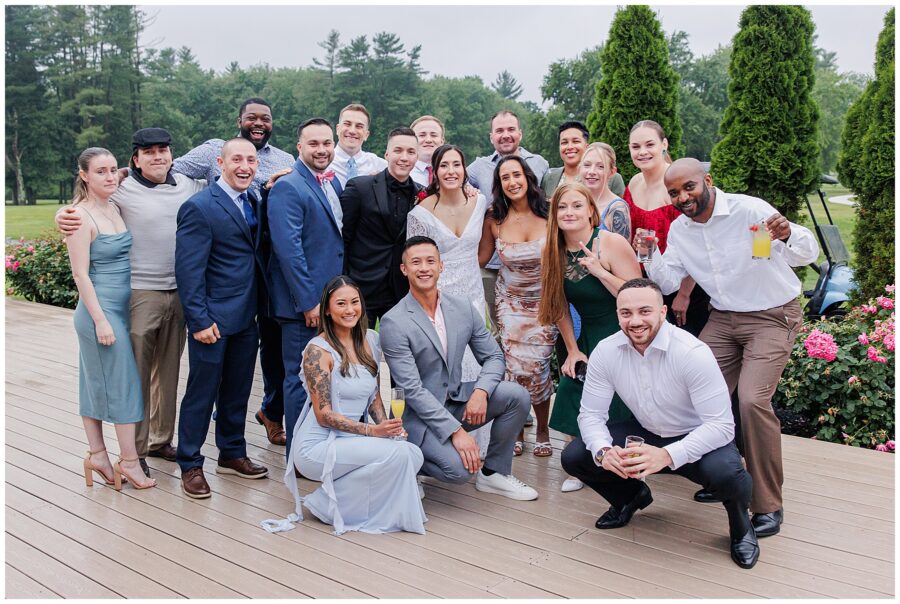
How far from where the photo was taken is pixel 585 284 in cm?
429

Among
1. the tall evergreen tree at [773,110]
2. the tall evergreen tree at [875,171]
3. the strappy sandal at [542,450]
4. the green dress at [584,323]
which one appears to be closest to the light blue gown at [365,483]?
the green dress at [584,323]

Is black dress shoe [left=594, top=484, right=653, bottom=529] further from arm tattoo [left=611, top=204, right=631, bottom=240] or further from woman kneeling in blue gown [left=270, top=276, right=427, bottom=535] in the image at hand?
arm tattoo [left=611, top=204, right=631, bottom=240]

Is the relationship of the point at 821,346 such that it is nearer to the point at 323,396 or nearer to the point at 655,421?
the point at 655,421

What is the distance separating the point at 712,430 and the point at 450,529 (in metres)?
1.26

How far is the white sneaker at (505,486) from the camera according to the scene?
13.7ft

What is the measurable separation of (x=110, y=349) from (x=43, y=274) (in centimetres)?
806

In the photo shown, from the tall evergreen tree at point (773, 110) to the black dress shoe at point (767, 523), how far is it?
404 cm

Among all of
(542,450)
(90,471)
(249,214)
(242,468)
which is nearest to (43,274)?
(90,471)

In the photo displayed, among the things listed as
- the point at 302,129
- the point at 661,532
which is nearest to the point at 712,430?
the point at 661,532

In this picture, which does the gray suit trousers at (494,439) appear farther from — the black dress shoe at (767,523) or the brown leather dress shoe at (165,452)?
the brown leather dress shoe at (165,452)

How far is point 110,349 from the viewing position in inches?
162

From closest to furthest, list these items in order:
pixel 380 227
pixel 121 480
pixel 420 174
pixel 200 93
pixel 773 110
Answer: pixel 121 480 < pixel 380 227 < pixel 420 174 < pixel 773 110 < pixel 200 93

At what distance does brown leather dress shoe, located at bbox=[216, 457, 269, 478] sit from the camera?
4.50m

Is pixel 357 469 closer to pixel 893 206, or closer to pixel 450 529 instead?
pixel 450 529
